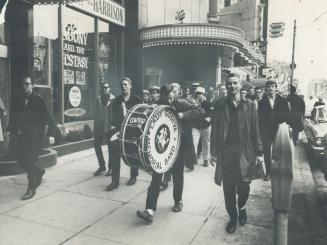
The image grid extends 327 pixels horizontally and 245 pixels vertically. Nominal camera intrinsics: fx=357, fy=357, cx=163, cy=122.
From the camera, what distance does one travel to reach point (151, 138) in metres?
4.31

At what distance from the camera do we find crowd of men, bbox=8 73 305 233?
14.1 feet

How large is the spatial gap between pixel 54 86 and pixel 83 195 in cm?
488

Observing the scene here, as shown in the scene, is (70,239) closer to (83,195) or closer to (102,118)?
(83,195)

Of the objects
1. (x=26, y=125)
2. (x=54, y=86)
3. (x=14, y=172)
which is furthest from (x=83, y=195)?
(x=54, y=86)

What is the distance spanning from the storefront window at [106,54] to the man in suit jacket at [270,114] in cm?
650

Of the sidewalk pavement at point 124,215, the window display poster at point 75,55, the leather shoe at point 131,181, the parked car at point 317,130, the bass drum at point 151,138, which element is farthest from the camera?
the window display poster at point 75,55

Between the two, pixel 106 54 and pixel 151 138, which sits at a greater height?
pixel 106 54

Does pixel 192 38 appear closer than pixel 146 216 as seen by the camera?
No

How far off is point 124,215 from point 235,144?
179 cm

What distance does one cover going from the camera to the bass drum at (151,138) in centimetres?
426

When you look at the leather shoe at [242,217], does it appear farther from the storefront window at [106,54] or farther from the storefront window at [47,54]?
the storefront window at [106,54]

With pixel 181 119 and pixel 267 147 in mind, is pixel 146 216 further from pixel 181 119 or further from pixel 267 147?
pixel 267 147

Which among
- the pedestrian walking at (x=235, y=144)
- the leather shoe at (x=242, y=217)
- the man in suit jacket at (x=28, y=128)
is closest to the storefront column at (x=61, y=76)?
the man in suit jacket at (x=28, y=128)

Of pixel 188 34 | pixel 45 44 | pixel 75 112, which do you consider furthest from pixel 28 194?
pixel 188 34
